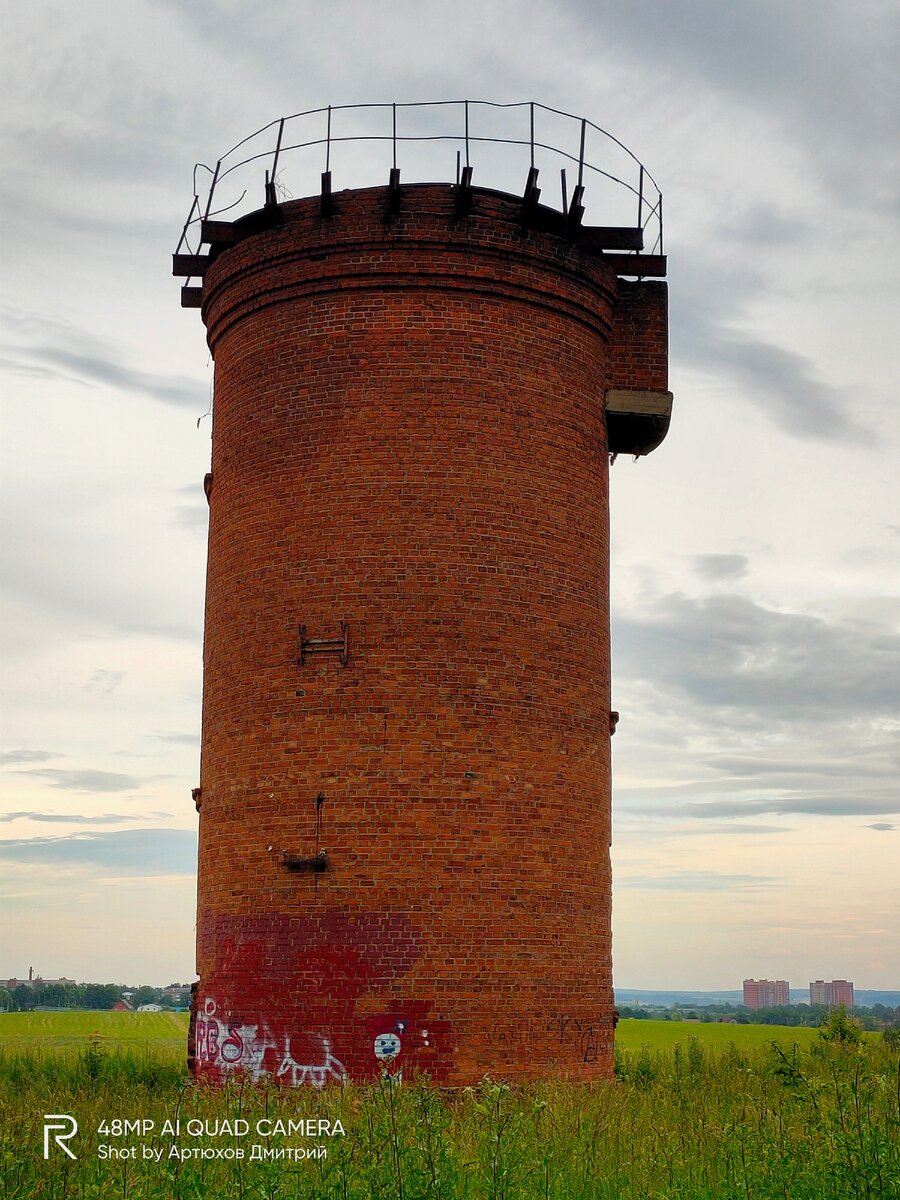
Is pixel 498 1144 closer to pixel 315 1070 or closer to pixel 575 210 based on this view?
pixel 315 1070

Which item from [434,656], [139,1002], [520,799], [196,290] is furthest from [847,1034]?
[139,1002]

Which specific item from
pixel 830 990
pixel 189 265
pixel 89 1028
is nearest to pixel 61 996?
pixel 89 1028

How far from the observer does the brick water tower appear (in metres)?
12.7

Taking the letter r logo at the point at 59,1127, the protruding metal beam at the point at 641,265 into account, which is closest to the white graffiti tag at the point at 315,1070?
the letter r logo at the point at 59,1127

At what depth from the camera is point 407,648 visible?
13.2 meters

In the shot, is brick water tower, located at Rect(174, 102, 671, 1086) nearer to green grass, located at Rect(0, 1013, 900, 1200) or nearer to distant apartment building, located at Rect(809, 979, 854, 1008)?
green grass, located at Rect(0, 1013, 900, 1200)

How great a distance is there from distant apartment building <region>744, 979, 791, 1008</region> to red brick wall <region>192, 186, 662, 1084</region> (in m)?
52.8

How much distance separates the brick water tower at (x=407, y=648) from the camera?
41.6ft

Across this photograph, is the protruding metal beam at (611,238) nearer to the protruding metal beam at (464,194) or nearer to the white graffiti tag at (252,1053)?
the protruding metal beam at (464,194)

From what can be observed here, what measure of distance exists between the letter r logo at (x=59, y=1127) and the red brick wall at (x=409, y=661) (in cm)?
239

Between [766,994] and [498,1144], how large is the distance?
209 feet

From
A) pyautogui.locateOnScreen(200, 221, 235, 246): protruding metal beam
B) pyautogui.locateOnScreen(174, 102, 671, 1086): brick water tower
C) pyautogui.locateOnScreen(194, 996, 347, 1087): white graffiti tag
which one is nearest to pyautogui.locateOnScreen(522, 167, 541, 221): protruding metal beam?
pyautogui.locateOnScreen(174, 102, 671, 1086): brick water tower

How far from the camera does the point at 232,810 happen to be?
13.7m

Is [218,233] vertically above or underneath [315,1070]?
above
